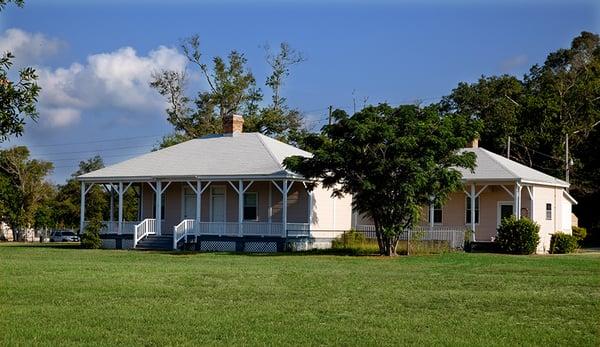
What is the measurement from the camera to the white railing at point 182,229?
37625mm

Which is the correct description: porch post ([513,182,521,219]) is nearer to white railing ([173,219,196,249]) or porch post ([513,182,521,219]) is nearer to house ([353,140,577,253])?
house ([353,140,577,253])

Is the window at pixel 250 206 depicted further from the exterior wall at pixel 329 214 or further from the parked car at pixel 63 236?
the parked car at pixel 63 236

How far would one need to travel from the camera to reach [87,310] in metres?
14.8

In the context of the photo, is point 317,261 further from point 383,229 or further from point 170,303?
point 170,303

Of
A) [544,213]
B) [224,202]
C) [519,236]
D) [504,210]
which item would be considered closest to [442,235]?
[519,236]

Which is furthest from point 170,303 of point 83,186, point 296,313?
point 83,186

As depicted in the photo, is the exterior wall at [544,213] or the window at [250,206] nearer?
the window at [250,206]

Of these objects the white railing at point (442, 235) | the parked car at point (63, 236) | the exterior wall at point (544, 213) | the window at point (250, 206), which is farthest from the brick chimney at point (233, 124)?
the parked car at point (63, 236)

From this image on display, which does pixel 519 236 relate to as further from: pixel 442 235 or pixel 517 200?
pixel 442 235

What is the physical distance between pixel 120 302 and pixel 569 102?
150 ft

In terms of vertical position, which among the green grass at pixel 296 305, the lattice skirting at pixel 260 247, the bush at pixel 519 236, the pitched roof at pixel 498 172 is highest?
the pitched roof at pixel 498 172

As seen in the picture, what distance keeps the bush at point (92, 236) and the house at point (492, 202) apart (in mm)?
12807

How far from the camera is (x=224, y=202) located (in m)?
40.2

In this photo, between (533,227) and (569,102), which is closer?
(533,227)
